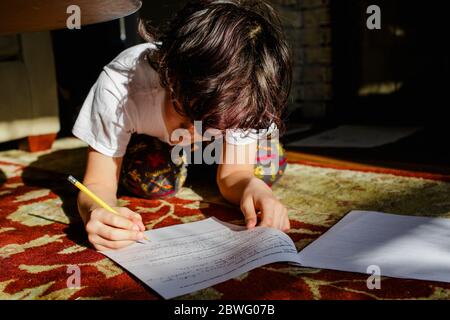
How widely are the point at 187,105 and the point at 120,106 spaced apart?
0.24 metres

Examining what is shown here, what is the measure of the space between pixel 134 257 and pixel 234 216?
29cm

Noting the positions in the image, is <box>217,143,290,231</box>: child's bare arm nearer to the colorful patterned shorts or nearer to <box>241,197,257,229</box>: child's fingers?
<box>241,197,257,229</box>: child's fingers

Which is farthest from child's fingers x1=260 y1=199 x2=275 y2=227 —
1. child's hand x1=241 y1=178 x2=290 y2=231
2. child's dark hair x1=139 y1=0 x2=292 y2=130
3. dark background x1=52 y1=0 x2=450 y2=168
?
dark background x1=52 y1=0 x2=450 y2=168

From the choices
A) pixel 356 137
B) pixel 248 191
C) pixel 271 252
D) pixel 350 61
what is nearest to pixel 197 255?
pixel 271 252

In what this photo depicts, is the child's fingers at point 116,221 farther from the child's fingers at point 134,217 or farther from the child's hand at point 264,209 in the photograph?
the child's hand at point 264,209

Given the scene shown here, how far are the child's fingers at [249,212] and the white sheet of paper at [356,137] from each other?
944 millimetres

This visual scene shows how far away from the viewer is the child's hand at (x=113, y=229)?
0.68 metres

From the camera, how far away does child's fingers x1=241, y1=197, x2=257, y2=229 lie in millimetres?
765

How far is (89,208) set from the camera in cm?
80

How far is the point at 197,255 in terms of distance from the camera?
67cm

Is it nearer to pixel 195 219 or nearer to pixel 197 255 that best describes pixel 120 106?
pixel 195 219

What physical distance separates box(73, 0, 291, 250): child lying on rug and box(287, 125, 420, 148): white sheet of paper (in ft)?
2.35
